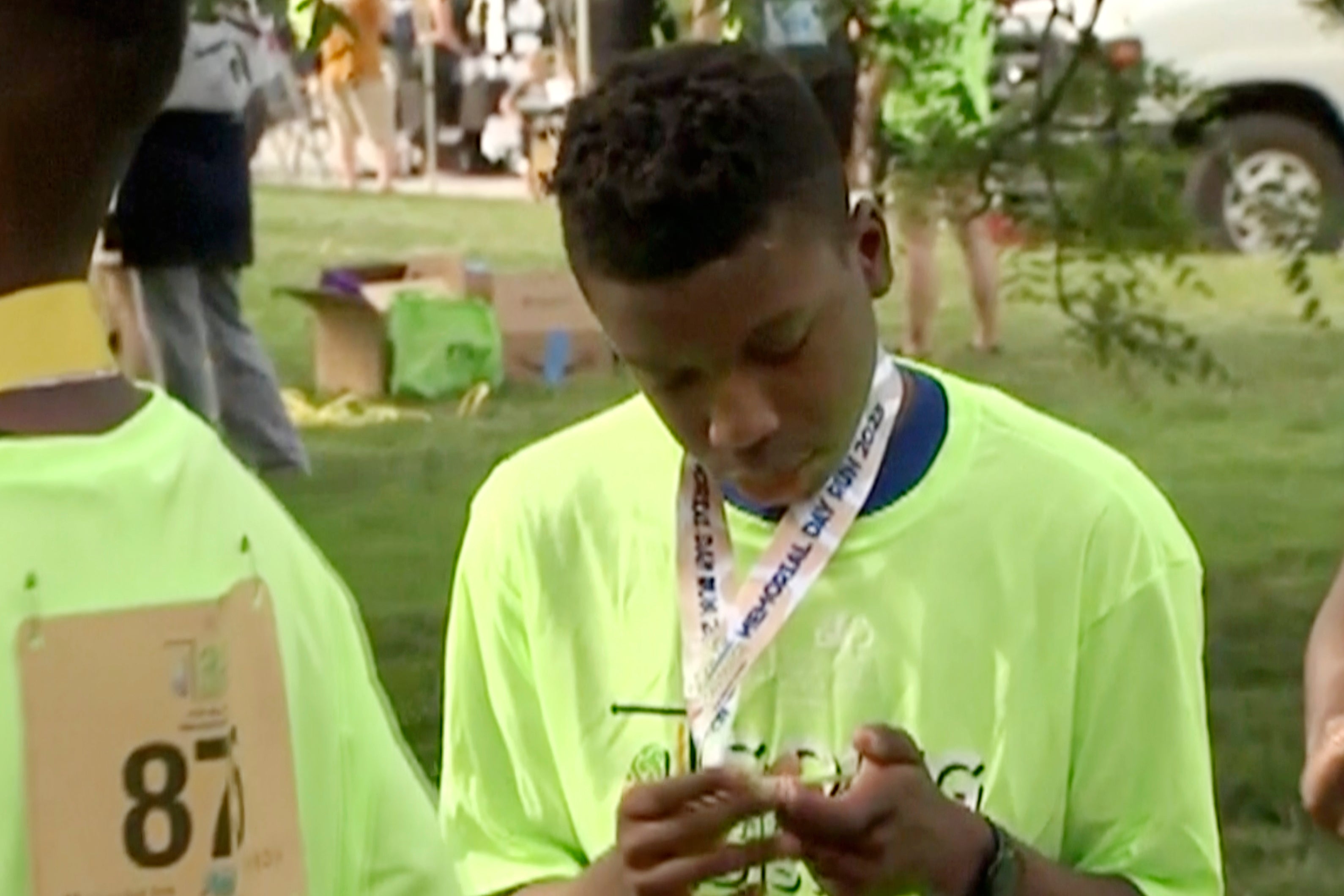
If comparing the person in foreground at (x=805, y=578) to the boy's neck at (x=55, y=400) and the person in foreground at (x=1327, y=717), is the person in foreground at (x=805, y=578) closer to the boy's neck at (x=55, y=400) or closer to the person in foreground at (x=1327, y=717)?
the person in foreground at (x=1327, y=717)

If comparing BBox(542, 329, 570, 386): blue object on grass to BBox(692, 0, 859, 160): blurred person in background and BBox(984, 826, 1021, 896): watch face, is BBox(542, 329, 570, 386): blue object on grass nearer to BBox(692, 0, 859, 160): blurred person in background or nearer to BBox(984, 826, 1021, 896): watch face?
BBox(692, 0, 859, 160): blurred person in background

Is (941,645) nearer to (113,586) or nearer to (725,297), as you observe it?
(725,297)

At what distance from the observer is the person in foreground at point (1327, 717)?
7.86 feet

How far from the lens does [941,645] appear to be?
2.40 meters

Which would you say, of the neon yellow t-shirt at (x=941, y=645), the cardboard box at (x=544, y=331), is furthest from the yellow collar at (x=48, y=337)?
the cardboard box at (x=544, y=331)

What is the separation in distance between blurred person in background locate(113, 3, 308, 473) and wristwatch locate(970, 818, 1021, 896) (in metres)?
5.28

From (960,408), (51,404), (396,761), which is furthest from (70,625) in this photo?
(960,408)

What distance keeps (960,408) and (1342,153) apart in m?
11.8

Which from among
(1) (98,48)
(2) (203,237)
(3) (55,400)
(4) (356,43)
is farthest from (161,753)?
(2) (203,237)

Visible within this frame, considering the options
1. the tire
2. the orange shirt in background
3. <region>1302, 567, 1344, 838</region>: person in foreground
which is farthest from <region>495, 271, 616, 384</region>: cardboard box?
<region>1302, 567, 1344, 838</region>: person in foreground

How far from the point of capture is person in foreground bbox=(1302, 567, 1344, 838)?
2395mm

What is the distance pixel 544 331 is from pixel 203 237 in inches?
112

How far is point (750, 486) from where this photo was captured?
2406 mm

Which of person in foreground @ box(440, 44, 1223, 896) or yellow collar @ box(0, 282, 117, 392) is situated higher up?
yellow collar @ box(0, 282, 117, 392)
